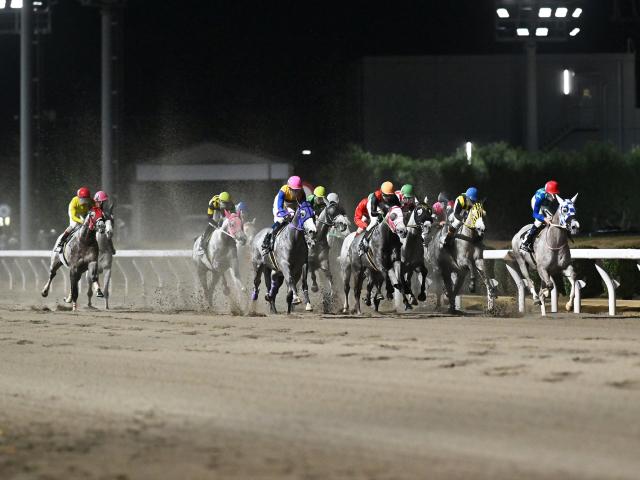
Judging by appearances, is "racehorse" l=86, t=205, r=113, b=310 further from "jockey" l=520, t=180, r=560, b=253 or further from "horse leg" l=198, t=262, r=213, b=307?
"jockey" l=520, t=180, r=560, b=253

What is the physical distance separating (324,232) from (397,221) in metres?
1.28

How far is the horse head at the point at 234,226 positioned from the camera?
1759 centimetres

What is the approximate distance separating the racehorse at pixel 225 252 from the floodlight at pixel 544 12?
706 inches

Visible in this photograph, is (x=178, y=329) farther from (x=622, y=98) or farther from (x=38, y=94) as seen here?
(x=622, y=98)

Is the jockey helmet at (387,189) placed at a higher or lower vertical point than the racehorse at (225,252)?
higher

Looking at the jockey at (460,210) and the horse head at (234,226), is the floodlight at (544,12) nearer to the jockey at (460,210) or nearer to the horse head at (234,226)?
the horse head at (234,226)

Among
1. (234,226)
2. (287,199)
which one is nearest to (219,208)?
(234,226)

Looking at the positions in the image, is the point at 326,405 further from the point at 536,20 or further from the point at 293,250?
the point at 536,20

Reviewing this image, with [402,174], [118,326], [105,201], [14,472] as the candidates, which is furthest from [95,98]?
[14,472]

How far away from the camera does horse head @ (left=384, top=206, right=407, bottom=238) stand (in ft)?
47.7

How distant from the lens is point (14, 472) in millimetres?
5234

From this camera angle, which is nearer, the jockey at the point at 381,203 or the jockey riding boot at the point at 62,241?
the jockey at the point at 381,203

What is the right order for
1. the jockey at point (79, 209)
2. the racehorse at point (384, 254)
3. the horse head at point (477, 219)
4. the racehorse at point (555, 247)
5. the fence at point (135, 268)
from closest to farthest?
the racehorse at point (555, 247), the racehorse at point (384, 254), the horse head at point (477, 219), the jockey at point (79, 209), the fence at point (135, 268)

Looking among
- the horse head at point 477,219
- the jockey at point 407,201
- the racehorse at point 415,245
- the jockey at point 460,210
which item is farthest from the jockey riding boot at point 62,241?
the horse head at point 477,219
